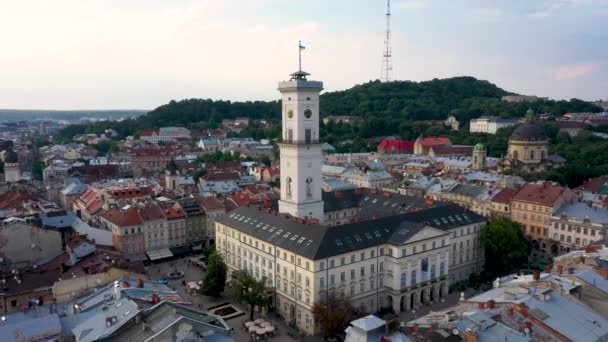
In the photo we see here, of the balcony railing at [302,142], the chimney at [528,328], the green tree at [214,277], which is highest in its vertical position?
the balcony railing at [302,142]

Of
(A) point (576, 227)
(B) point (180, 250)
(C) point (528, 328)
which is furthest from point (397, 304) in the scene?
(B) point (180, 250)

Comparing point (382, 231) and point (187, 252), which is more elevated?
point (382, 231)

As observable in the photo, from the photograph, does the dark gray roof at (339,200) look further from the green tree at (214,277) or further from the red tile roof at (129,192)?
the red tile roof at (129,192)

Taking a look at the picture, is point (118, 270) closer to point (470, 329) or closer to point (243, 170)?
point (470, 329)

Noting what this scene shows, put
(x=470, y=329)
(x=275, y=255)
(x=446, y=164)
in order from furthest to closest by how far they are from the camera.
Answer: (x=446, y=164)
(x=275, y=255)
(x=470, y=329)

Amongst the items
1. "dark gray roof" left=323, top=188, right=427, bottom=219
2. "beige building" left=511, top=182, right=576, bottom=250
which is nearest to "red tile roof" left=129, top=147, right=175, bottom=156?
"dark gray roof" left=323, top=188, right=427, bottom=219

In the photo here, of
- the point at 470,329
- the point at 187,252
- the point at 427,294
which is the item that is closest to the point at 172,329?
the point at 470,329

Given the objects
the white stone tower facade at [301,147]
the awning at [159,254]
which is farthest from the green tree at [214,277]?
the awning at [159,254]
